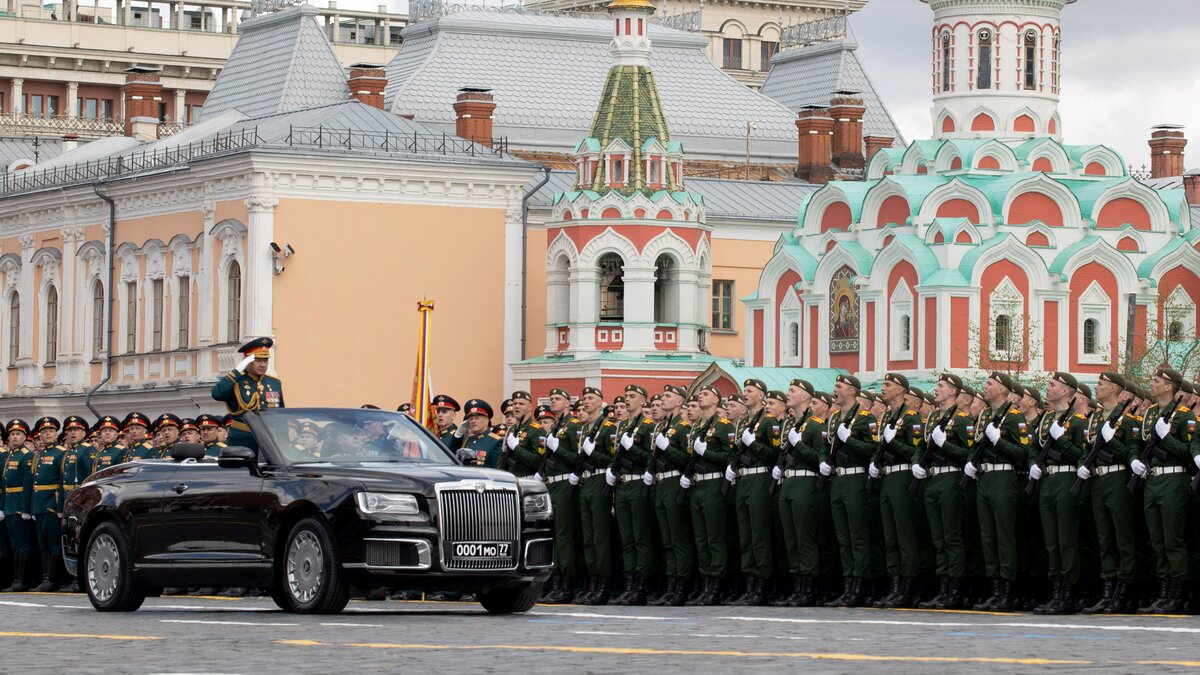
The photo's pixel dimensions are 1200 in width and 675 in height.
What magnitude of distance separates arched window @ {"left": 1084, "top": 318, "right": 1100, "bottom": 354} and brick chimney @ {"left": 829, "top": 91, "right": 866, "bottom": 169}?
43.7ft

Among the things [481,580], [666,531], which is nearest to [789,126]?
[666,531]

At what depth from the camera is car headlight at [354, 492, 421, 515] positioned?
16.8 m

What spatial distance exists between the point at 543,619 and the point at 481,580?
A: 478 millimetres

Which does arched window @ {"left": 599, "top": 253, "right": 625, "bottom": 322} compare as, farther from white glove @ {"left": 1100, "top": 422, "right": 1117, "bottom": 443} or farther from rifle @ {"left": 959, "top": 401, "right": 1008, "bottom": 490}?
white glove @ {"left": 1100, "top": 422, "right": 1117, "bottom": 443}

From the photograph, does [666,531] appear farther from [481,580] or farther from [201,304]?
[201,304]

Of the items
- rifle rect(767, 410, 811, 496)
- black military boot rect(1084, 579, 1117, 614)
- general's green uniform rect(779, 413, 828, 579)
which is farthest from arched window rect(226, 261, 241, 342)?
black military boot rect(1084, 579, 1117, 614)

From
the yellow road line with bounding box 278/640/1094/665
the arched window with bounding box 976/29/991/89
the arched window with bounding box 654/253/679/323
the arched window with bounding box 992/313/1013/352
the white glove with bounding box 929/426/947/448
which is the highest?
the arched window with bounding box 976/29/991/89

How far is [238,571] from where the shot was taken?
17531 millimetres

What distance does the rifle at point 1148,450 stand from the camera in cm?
1797

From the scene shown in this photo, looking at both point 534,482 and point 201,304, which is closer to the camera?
point 534,482

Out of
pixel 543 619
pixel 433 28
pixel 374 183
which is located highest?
pixel 433 28

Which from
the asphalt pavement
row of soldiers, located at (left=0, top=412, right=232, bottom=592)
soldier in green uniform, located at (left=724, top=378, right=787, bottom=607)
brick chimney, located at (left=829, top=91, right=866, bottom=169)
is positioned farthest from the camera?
brick chimney, located at (left=829, top=91, right=866, bottom=169)

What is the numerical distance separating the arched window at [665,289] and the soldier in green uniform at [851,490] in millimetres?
33648

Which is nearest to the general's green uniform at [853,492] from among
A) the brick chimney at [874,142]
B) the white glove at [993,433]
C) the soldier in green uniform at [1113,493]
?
the white glove at [993,433]
